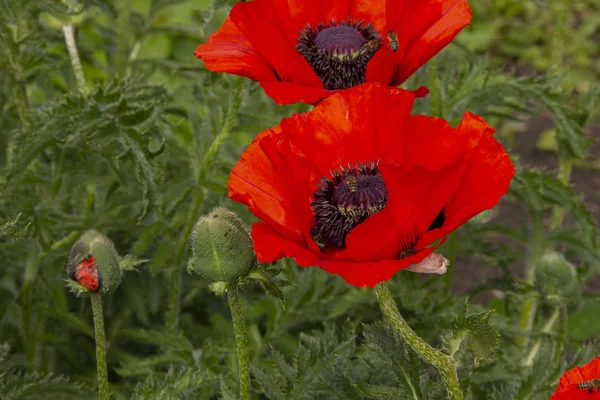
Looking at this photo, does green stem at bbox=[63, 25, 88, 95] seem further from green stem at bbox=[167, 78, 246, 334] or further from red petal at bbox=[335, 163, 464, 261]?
red petal at bbox=[335, 163, 464, 261]

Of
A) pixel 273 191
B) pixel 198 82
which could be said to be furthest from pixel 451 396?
pixel 198 82

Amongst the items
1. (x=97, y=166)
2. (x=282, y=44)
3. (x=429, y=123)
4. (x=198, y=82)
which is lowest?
(x=429, y=123)

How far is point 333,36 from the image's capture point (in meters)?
1.50

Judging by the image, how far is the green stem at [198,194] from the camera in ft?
6.17

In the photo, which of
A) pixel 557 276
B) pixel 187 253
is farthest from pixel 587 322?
pixel 187 253

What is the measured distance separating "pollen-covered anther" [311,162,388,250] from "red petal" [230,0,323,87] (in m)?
0.19

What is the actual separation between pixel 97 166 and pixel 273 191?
1.10 meters

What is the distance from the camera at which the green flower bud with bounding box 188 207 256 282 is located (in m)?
1.25

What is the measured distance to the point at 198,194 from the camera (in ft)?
6.38

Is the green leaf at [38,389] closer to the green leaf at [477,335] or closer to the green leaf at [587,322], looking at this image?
the green leaf at [477,335]

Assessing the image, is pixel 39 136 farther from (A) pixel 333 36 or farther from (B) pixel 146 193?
(A) pixel 333 36

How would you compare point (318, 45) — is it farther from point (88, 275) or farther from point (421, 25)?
point (88, 275)

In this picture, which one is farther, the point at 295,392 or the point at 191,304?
the point at 191,304

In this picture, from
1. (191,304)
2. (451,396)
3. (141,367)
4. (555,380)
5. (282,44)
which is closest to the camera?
(451,396)
